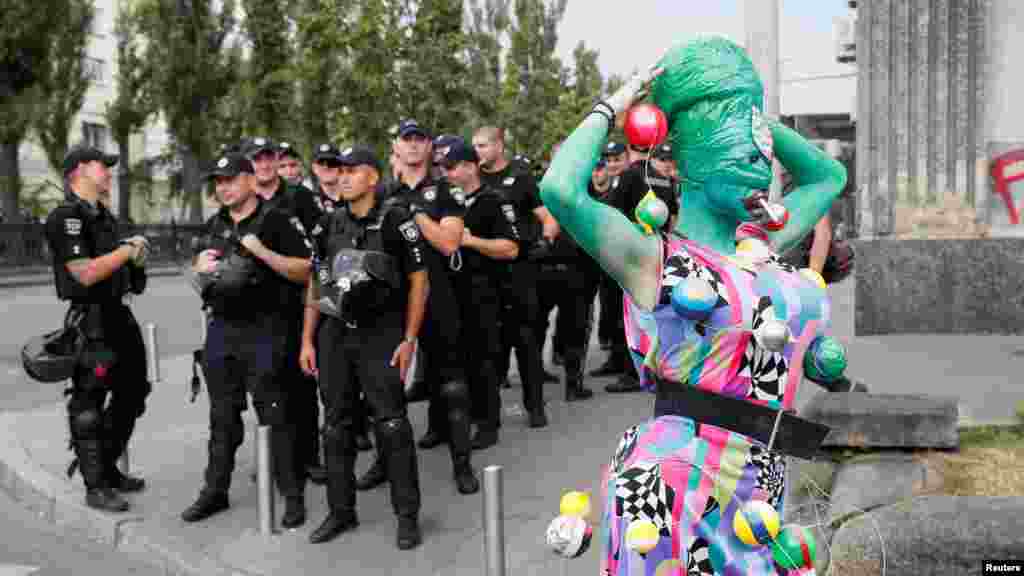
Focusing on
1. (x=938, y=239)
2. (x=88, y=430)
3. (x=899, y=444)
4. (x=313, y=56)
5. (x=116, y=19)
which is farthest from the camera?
(x=116, y=19)

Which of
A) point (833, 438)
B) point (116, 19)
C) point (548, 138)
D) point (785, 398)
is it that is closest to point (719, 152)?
point (785, 398)

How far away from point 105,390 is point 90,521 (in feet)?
2.51

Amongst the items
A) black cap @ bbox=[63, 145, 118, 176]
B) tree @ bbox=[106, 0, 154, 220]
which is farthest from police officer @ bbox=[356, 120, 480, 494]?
tree @ bbox=[106, 0, 154, 220]

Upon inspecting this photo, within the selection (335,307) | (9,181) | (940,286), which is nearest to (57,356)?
(335,307)

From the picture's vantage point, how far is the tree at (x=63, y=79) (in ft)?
99.1

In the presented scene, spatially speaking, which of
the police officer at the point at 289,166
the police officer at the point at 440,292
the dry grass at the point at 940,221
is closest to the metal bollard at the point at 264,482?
the police officer at the point at 440,292

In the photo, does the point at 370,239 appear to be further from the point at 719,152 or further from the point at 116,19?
the point at 116,19

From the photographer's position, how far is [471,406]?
7.82 m

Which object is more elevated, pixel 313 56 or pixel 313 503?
pixel 313 56

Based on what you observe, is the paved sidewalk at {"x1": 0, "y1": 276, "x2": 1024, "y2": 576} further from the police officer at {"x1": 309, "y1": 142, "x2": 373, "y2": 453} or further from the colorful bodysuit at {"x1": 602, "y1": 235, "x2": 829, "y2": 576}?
the colorful bodysuit at {"x1": 602, "y1": 235, "x2": 829, "y2": 576}

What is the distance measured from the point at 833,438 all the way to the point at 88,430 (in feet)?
13.6

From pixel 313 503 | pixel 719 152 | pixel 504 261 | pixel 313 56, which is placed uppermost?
pixel 313 56

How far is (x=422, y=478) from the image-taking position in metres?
6.98

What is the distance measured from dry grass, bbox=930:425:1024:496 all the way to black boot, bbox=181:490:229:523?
390 centimetres
